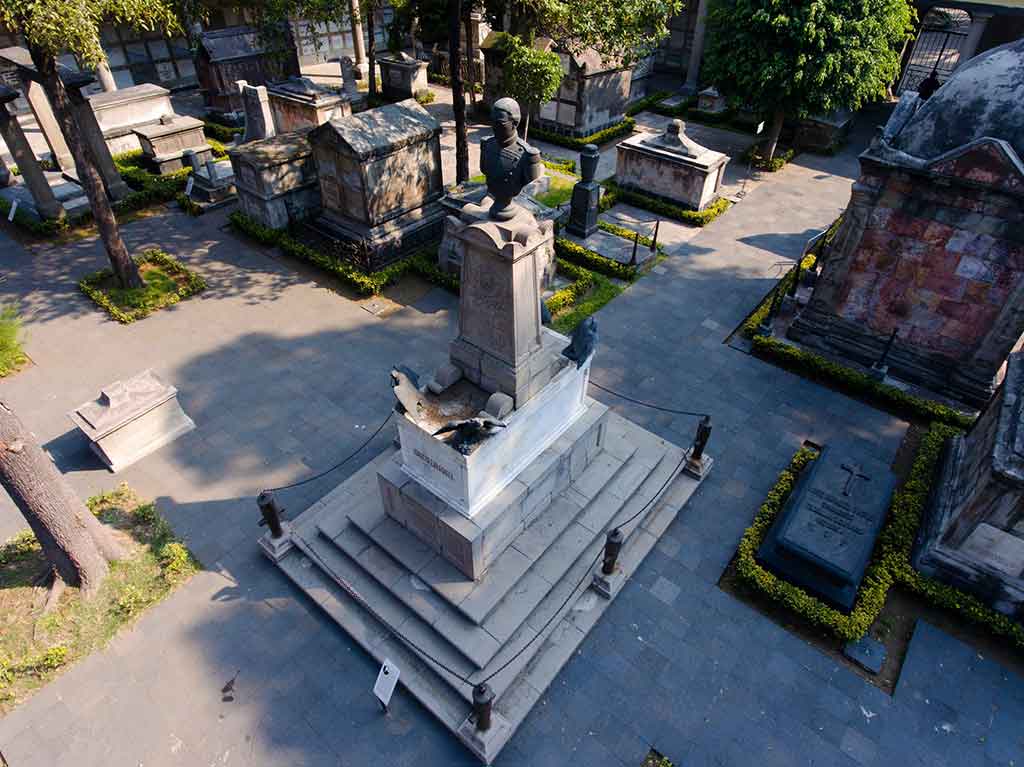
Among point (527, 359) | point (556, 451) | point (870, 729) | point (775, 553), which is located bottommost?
point (870, 729)

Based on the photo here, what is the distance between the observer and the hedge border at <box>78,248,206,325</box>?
640 inches

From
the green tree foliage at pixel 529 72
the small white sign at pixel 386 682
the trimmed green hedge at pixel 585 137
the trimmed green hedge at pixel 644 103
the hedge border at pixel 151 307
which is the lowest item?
the small white sign at pixel 386 682

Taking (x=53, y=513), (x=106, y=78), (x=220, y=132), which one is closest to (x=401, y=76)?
(x=220, y=132)

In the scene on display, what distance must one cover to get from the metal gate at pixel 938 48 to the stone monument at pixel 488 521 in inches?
1391

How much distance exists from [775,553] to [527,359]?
565 centimetres

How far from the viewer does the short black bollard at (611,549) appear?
31.7 ft

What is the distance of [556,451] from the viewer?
1043 cm

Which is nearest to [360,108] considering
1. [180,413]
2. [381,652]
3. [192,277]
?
[192,277]

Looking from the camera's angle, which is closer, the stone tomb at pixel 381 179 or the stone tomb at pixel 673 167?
the stone tomb at pixel 381 179

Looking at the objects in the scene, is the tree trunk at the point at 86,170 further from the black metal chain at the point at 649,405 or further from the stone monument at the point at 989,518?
the stone monument at the point at 989,518

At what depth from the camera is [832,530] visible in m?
10.2

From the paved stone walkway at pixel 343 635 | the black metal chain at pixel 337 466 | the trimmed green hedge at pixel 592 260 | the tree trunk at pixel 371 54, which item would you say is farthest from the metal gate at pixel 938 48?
the black metal chain at pixel 337 466

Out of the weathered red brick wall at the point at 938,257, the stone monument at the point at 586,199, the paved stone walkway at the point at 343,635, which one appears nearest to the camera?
the paved stone walkway at the point at 343,635

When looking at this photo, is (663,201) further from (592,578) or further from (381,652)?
(381,652)
